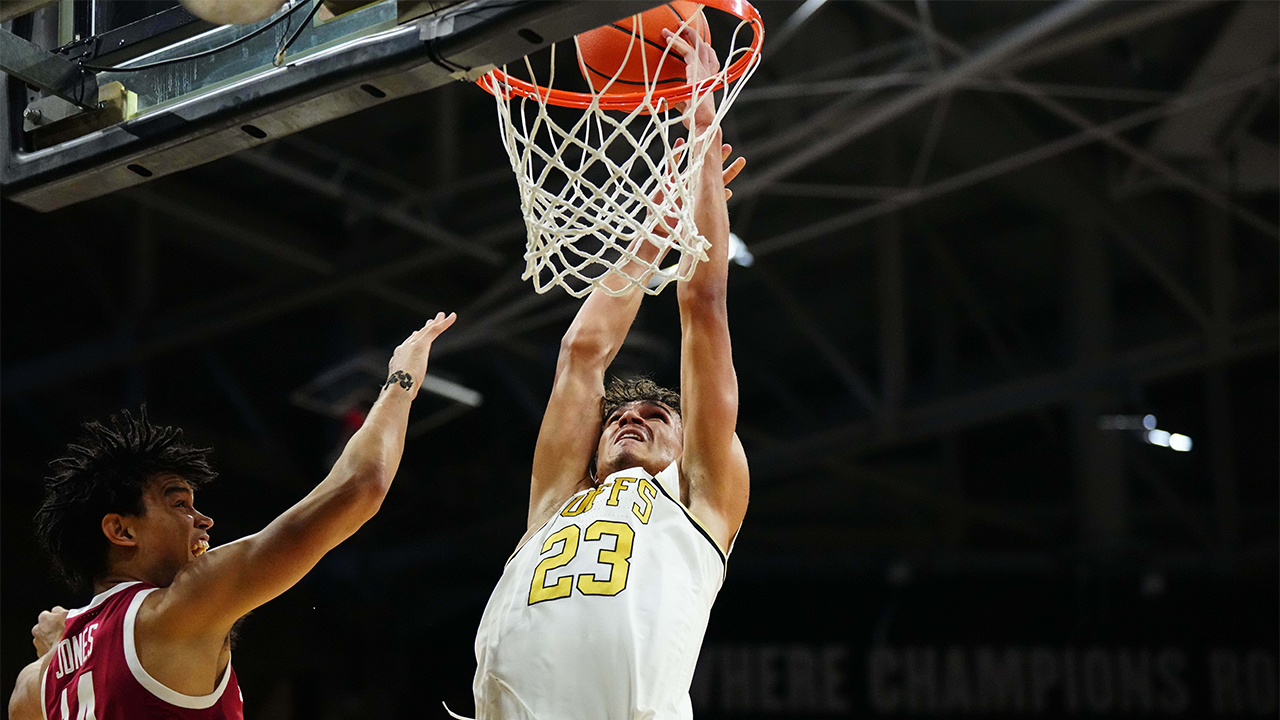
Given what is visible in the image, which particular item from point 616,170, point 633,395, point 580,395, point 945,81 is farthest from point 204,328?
point 616,170

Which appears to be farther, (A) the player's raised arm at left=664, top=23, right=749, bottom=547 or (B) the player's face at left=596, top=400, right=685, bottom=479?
(B) the player's face at left=596, top=400, right=685, bottom=479

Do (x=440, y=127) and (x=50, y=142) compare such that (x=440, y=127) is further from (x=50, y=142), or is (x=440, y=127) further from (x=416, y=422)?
(x=50, y=142)

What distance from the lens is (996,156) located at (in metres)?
8.91

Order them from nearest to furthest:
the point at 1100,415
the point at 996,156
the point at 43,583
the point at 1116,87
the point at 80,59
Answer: the point at 80,59, the point at 1116,87, the point at 996,156, the point at 43,583, the point at 1100,415

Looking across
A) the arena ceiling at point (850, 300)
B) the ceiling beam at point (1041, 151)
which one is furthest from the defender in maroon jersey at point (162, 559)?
the ceiling beam at point (1041, 151)

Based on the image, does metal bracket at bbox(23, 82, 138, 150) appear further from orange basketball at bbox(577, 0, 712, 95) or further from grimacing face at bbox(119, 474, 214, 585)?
orange basketball at bbox(577, 0, 712, 95)

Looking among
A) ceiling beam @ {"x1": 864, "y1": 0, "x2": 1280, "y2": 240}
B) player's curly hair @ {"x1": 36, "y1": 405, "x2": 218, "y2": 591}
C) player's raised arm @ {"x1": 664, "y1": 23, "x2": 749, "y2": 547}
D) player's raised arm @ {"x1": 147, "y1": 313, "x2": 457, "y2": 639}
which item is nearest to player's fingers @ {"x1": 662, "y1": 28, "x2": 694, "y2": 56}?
player's raised arm @ {"x1": 664, "y1": 23, "x2": 749, "y2": 547}

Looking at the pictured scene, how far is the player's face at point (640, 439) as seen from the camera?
3.41 metres

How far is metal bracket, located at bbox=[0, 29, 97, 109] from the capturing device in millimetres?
2811

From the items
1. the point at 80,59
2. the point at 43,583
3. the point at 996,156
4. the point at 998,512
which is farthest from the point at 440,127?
the point at 998,512

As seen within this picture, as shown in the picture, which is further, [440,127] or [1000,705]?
[1000,705]

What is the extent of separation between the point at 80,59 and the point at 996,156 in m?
6.99

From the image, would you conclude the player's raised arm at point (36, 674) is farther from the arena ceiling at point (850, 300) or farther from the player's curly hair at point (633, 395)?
the arena ceiling at point (850, 300)

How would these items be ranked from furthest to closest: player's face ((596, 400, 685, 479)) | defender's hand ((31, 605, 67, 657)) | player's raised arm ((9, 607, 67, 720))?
player's face ((596, 400, 685, 479)) → defender's hand ((31, 605, 67, 657)) → player's raised arm ((9, 607, 67, 720))
